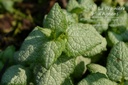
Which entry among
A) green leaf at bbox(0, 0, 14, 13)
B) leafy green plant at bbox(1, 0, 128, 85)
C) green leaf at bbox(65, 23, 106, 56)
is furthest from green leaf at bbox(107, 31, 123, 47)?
green leaf at bbox(0, 0, 14, 13)

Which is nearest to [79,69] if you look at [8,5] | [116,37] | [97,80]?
[97,80]

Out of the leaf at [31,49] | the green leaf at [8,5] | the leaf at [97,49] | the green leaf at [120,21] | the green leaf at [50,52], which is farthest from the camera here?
the green leaf at [8,5]

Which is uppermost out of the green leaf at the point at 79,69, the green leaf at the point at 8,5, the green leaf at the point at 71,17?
the green leaf at the point at 71,17

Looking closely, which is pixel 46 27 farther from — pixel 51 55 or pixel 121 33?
pixel 121 33

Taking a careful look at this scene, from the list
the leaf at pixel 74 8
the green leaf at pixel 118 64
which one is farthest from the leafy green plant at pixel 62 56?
the leaf at pixel 74 8

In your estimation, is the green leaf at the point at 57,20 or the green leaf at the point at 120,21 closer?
the green leaf at the point at 57,20

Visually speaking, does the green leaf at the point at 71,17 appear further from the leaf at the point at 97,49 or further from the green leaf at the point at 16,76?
the green leaf at the point at 16,76

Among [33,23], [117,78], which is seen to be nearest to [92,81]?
[117,78]

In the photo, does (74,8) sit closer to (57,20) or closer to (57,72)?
(57,20)
